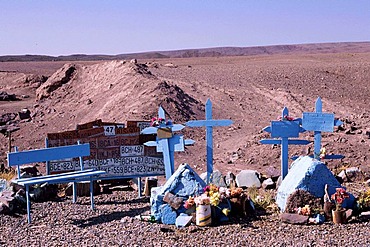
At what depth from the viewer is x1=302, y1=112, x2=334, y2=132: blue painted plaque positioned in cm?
1012

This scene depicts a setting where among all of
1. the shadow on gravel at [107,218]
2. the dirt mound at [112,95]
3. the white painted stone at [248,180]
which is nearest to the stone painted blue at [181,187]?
the shadow on gravel at [107,218]

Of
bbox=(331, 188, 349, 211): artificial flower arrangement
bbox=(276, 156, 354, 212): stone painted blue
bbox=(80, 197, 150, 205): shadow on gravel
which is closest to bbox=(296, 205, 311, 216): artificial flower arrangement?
bbox=(276, 156, 354, 212): stone painted blue

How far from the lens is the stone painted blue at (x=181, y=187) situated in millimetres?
A: 8992

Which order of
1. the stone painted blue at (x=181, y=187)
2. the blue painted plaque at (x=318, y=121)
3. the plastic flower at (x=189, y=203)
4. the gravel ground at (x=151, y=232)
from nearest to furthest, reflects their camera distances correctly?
the gravel ground at (x=151, y=232)
the plastic flower at (x=189, y=203)
the stone painted blue at (x=181, y=187)
the blue painted plaque at (x=318, y=121)

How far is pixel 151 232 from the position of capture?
8.43 m

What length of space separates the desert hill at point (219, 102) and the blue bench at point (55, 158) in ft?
13.8

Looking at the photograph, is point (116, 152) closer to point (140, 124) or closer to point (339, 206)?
point (140, 124)

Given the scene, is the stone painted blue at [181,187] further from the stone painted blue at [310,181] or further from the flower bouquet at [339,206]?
the flower bouquet at [339,206]

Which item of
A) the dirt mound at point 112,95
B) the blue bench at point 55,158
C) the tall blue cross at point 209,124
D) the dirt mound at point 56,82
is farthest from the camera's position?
the dirt mound at point 56,82

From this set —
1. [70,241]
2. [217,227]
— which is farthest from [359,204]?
[70,241]

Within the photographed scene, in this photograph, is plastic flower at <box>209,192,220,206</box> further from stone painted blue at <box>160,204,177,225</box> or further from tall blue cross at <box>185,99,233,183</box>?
tall blue cross at <box>185,99,233,183</box>

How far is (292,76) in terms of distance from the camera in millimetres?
28141

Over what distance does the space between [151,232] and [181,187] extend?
96 centimetres

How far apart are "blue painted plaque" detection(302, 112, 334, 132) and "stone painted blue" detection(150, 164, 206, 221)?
2205 mm
